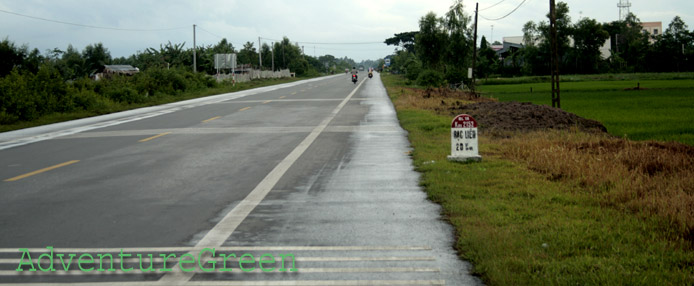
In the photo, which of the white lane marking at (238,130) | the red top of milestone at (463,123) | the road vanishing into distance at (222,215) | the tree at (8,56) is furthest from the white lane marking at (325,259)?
the tree at (8,56)

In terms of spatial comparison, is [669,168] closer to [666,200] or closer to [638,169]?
[638,169]

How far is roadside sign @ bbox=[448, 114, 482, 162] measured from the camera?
10.9 m

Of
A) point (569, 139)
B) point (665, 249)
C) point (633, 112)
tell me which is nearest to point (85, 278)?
point (665, 249)

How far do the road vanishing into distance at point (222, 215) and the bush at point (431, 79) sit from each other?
41153 millimetres

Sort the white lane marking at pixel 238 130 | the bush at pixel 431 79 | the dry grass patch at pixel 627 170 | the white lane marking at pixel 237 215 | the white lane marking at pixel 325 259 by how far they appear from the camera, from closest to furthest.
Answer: the white lane marking at pixel 237 215, the white lane marking at pixel 325 259, the dry grass patch at pixel 627 170, the white lane marking at pixel 238 130, the bush at pixel 431 79

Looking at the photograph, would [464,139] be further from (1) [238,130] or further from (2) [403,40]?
(2) [403,40]

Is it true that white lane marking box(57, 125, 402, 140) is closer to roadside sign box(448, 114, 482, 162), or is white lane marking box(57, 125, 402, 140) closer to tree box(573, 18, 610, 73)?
roadside sign box(448, 114, 482, 162)

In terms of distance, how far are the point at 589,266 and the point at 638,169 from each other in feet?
16.5

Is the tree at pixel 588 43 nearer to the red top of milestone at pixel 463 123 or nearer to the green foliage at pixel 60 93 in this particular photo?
the green foliage at pixel 60 93

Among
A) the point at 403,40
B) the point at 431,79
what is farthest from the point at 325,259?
the point at 403,40

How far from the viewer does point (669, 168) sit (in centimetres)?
954

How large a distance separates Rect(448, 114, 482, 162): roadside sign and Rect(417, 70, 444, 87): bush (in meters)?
44.9

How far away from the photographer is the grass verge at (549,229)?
492 centimetres

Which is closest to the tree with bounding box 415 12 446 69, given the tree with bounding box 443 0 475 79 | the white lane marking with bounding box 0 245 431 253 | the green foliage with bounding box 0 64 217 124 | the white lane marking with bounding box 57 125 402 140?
the tree with bounding box 443 0 475 79
